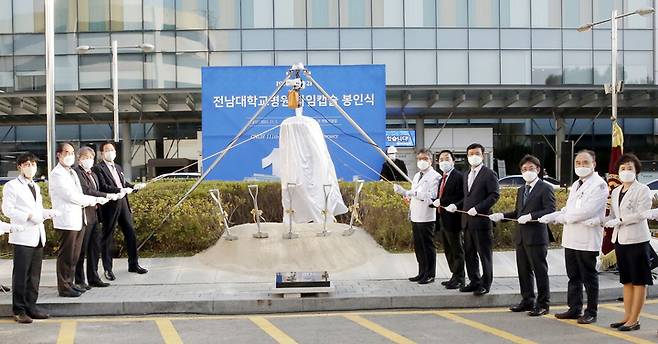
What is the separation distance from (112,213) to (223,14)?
860 inches

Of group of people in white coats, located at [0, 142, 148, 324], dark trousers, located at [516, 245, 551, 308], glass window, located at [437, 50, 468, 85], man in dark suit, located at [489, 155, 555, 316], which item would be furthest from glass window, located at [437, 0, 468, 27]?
dark trousers, located at [516, 245, 551, 308]

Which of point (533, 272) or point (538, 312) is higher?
point (533, 272)

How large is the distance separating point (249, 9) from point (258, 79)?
12.1m

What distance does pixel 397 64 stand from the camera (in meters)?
30.0

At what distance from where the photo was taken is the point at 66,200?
8.54 metres

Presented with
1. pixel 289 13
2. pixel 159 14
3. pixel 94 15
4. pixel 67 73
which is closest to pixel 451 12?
pixel 289 13

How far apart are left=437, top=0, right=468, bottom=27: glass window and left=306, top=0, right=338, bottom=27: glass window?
181 inches

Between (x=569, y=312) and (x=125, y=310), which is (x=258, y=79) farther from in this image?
(x=569, y=312)

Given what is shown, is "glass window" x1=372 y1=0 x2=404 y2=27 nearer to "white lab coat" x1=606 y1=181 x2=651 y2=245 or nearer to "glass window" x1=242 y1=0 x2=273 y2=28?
"glass window" x1=242 y1=0 x2=273 y2=28

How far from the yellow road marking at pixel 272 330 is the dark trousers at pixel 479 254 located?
2743 millimetres

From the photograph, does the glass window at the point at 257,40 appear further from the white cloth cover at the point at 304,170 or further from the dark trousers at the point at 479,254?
the dark trousers at the point at 479,254

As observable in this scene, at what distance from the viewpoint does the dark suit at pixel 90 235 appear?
9.14 metres

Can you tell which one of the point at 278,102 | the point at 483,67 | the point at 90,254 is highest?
the point at 483,67

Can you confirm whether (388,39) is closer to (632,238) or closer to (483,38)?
(483,38)
